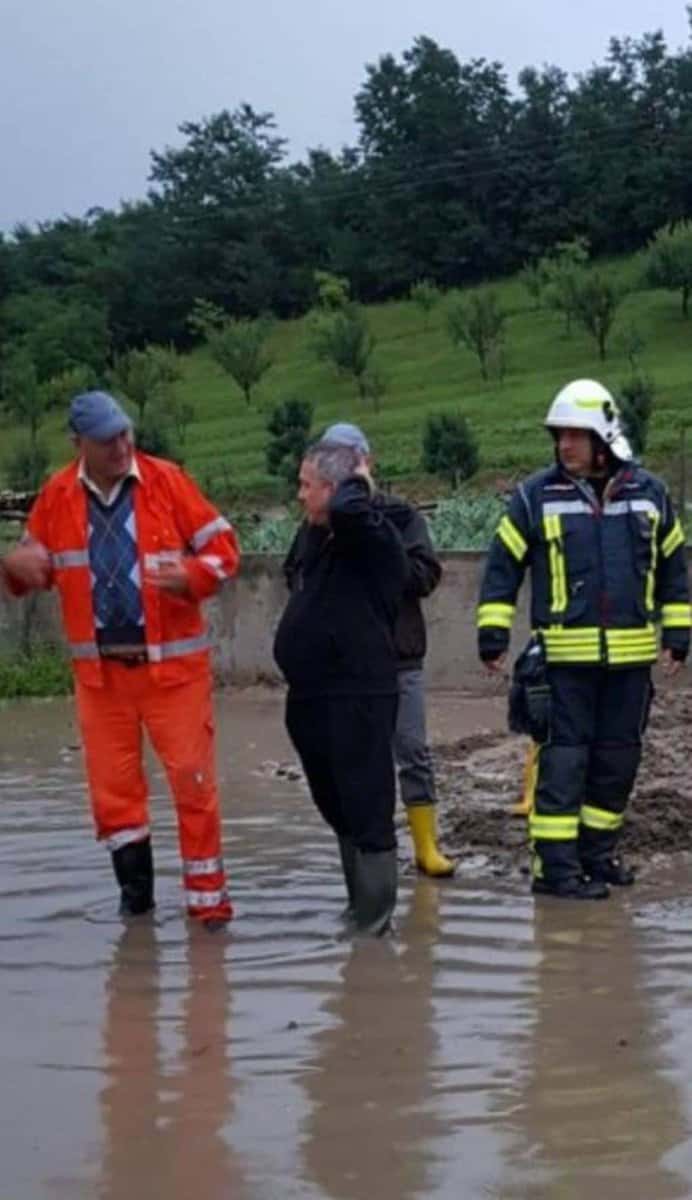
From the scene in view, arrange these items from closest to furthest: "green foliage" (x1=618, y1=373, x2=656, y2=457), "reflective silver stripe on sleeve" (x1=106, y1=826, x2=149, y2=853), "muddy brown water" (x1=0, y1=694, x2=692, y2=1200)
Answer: "muddy brown water" (x1=0, y1=694, x2=692, y2=1200) → "reflective silver stripe on sleeve" (x1=106, y1=826, x2=149, y2=853) → "green foliage" (x1=618, y1=373, x2=656, y2=457)

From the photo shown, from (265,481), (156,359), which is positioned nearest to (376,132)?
(156,359)

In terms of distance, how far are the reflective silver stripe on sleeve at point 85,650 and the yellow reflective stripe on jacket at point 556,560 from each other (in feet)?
5.27

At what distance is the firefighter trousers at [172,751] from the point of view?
22.9ft

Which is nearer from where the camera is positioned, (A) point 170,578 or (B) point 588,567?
(A) point 170,578

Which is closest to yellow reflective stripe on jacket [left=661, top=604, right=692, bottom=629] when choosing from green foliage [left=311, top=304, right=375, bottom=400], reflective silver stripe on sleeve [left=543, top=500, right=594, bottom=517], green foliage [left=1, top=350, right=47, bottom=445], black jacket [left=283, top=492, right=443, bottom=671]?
reflective silver stripe on sleeve [left=543, top=500, right=594, bottom=517]

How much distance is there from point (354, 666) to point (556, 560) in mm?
979

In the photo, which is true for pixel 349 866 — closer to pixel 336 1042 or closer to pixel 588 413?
pixel 336 1042

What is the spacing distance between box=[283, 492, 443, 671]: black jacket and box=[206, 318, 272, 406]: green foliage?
56938 mm

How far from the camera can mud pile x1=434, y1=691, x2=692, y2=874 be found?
27.2ft

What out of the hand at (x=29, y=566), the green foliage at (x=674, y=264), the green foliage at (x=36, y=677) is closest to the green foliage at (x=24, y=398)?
the green foliage at (x=674, y=264)

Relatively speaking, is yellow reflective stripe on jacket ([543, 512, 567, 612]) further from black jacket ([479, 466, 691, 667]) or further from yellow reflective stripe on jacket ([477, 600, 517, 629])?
yellow reflective stripe on jacket ([477, 600, 517, 629])

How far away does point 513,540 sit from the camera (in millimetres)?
7535

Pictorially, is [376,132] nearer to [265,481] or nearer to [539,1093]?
[265,481]

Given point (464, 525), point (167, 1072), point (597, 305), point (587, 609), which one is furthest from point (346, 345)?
→ point (167, 1072)
